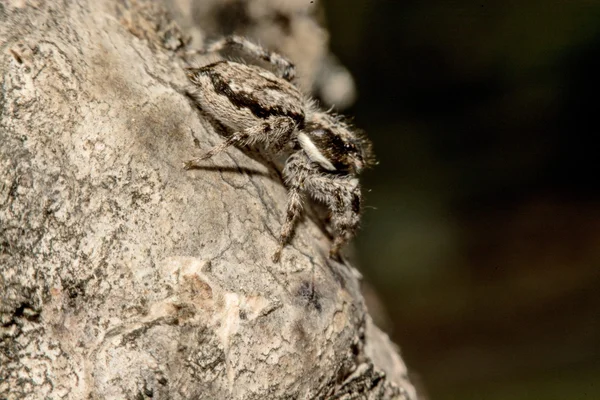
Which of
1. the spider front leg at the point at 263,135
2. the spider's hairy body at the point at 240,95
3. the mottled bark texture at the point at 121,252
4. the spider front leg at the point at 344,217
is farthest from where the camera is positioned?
the spider front leg at the point at 344,217

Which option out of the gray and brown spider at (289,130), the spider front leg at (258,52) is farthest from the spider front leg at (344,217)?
the spider front leg at (258,52)

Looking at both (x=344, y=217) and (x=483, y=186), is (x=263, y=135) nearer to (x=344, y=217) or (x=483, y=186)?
(x=344, y=217)

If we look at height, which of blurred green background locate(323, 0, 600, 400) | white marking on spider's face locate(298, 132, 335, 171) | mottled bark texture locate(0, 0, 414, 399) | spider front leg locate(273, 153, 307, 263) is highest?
A: blurred green background locate(323, 0, 600, 400)

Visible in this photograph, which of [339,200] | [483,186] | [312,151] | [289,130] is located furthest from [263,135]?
[483,186]

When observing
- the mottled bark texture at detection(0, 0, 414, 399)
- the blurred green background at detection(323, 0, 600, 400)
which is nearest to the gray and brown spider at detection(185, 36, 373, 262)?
the mottled bark texture at detection(0, 0, 414, 399)

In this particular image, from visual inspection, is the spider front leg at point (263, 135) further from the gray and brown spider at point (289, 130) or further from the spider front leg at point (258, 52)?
the spider front leg at point (258, 52)

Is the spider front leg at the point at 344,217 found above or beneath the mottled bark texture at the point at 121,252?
above

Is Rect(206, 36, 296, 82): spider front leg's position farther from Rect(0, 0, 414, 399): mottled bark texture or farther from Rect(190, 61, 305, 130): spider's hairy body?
Rect(0, 0, 414, 399): mottled bark texture
